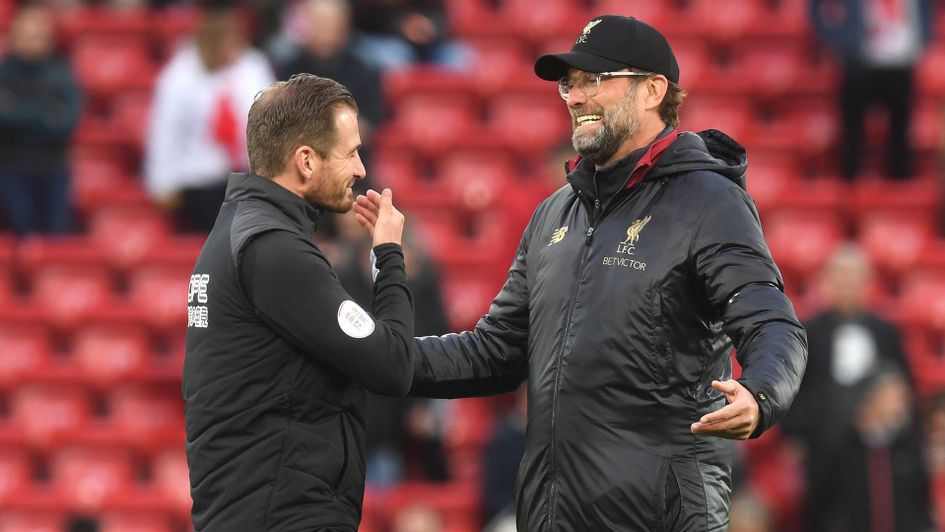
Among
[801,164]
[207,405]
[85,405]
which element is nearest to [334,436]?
[207,405]

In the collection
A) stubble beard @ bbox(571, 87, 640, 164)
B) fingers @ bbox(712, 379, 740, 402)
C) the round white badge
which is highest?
stubble beard @ bbox(571, 87, 640, 164)

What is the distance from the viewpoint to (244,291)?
385cm

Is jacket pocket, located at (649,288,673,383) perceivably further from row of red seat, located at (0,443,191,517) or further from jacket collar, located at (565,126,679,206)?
row of red seat, located at (0,443,191,517)

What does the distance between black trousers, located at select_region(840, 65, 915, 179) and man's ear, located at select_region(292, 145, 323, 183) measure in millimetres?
5544

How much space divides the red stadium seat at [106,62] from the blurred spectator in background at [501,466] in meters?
3.68

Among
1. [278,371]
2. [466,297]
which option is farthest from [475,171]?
[278,371]

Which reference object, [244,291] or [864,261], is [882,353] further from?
[244,291]

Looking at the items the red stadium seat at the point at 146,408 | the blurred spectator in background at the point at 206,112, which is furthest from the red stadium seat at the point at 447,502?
the blurred spectator in background at the point at 206,112

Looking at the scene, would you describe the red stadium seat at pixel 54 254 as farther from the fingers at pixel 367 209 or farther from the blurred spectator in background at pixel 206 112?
the fingers at pixel 367 209

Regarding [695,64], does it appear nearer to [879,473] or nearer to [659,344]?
[879,473]

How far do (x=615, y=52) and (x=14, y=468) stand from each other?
538cm

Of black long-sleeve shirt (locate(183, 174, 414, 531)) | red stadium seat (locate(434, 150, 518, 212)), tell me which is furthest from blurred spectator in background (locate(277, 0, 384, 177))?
black long-sleeve shirt (locate(183, 174, 414, 531))

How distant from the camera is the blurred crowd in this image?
7594 millimetres

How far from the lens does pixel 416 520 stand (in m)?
7.47
